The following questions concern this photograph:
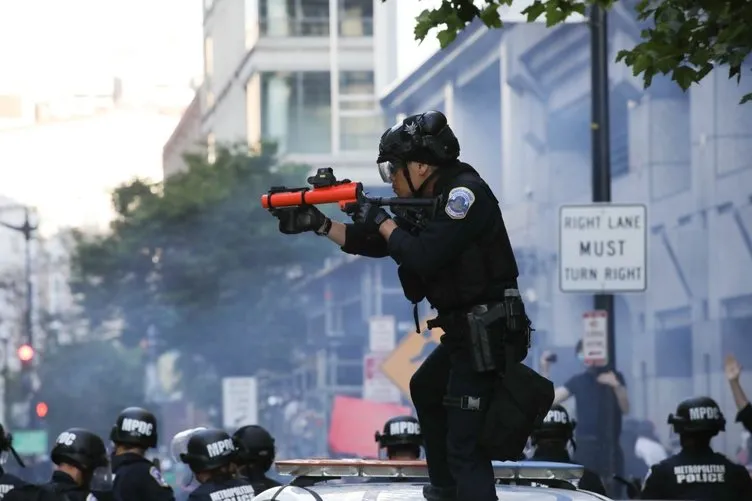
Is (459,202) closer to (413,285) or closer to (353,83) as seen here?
(413,285)

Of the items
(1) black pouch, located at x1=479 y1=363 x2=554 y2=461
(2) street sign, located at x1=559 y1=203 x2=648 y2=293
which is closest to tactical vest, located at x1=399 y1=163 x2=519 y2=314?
(1) black pouch, located at x1=479 y1=363 x2=554 y2=461

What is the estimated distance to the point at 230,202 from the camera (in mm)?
46500

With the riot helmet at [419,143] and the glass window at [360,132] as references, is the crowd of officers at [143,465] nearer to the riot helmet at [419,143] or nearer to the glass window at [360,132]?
the riot helmet at [419,143]

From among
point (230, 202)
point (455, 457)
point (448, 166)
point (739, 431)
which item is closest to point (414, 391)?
point (455, 457)

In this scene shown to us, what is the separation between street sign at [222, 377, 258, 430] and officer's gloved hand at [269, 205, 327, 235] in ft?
112

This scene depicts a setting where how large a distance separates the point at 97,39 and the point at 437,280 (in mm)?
45054

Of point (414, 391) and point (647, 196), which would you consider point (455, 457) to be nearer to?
point (414, 391)

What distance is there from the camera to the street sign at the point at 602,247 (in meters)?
17.2

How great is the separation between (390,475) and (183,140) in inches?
1755

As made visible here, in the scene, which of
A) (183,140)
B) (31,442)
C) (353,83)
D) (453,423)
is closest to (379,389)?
(31,442)

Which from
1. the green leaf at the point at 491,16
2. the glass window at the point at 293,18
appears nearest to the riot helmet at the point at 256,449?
the green leaf at the point at 491,16

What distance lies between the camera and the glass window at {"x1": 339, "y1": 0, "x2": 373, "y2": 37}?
4912 cm

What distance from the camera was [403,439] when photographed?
34.0 feet

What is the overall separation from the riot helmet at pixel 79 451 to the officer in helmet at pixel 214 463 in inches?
26.2
